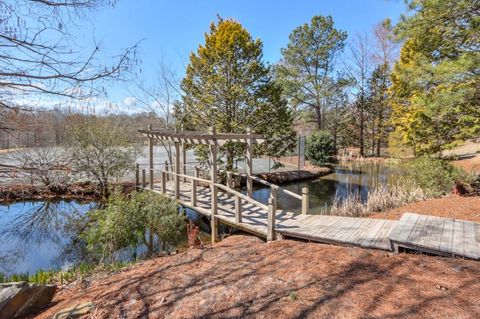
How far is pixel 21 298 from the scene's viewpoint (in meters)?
3.43

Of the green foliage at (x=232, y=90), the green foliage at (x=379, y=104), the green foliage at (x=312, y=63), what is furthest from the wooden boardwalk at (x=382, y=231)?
the green foliage at (x=379, y=104)

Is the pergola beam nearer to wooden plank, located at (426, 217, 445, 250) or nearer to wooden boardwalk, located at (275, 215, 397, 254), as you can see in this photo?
wooden boardwalk, located at (275, 215, 397, 254)

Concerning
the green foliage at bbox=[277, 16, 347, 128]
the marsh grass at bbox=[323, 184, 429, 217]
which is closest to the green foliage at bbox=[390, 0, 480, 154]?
the marsh grass at bbox=[323, 184, 429, 217]

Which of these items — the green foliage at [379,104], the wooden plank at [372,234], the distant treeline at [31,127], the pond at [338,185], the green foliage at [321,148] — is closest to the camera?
the distant treeline at [31,127]

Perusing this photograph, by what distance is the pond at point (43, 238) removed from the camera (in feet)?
21.1

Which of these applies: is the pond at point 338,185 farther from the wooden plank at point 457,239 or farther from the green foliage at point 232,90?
the wooden plank at point 457,239

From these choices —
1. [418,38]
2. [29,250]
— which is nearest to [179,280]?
[29,250]

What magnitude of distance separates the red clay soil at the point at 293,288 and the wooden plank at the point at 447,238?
0.71 feet

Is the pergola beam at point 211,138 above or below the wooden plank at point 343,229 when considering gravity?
above

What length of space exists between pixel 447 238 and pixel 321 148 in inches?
599

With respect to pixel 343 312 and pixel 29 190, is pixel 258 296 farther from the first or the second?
pixel 29 190

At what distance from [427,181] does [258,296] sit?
8588mm

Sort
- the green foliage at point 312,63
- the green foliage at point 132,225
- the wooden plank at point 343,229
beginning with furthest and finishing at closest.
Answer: the green foliage at point 312,63 → the green foliage at point 132,225 → the wooden plank at point 343,229

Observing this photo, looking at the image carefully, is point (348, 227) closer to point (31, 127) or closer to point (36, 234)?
point (31, 127)
